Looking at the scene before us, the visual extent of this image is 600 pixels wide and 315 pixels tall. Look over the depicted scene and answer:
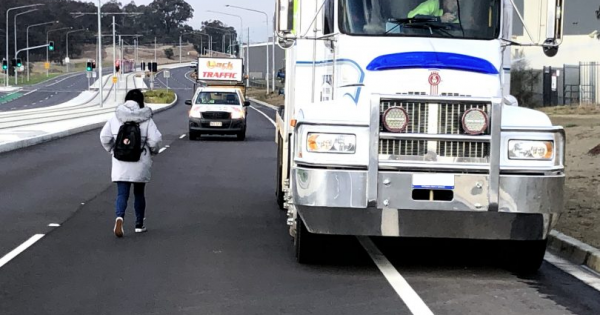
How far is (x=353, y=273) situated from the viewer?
9.09m

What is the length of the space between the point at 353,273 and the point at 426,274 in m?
0.68

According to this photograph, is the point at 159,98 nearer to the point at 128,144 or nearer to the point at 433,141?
the point at 128,144

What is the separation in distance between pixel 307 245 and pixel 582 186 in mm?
8741

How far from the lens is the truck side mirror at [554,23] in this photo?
30.5 ft

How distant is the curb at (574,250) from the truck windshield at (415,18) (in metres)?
2.44

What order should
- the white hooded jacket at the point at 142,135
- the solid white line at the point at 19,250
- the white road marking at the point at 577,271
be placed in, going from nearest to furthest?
1. the white road marking at the point at 577,271
2. the solid white line at the point at 19,250
3. the white hooded jacket at the point at 142,135

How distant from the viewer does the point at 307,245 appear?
9.30 m

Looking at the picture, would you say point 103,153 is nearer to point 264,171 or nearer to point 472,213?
point 264,171

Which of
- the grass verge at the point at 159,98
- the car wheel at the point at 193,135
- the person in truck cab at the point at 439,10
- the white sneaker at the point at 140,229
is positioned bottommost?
the white sneaker at the point at 140,229

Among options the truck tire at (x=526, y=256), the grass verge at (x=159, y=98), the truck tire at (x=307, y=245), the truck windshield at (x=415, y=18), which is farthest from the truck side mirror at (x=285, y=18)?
Result: the grass verge at (x=159, y=98)

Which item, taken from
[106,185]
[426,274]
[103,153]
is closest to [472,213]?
[426,274]

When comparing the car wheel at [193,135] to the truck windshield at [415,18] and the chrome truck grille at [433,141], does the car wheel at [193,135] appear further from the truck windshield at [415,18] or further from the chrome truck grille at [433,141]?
the chrome truck grille at [433,141]

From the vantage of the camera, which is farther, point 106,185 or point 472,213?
point 106,185

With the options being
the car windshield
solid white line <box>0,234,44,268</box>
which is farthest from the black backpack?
the car windshield
